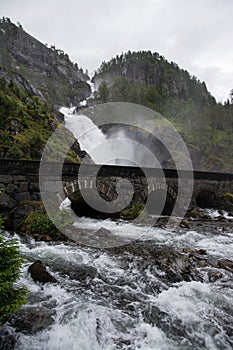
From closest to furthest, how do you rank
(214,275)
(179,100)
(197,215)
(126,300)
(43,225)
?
(126,300) → (214,275) → (43,225) → (197,215) → (179,100)

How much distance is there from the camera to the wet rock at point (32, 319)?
5.26 metres

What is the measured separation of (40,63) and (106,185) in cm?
12696

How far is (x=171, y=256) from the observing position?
9.44m

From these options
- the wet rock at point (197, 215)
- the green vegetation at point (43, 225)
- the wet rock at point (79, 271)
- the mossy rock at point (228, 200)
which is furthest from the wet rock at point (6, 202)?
the mossy rock at point (228, 200)

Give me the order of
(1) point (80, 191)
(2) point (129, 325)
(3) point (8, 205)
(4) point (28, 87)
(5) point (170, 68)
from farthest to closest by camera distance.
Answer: (5) point (170, 68), (4) point (28, 87), (1) point (80, 191), (3) point (8, 205), (2) point (129, 325)

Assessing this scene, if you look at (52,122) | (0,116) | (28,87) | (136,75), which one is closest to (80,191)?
(0,116)

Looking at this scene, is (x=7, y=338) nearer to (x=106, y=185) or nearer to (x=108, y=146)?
(x=106, y=185)

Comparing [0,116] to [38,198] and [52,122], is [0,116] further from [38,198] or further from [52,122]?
[38,198]

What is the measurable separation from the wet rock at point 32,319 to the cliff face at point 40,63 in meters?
87.6

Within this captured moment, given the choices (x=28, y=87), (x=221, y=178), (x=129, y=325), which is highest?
(x=28, y=87)

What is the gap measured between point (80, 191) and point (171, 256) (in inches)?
306

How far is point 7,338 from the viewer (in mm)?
4965

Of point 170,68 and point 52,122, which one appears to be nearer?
point 52,122

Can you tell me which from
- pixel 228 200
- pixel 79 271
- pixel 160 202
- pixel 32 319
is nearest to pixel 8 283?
pixel 32 319
